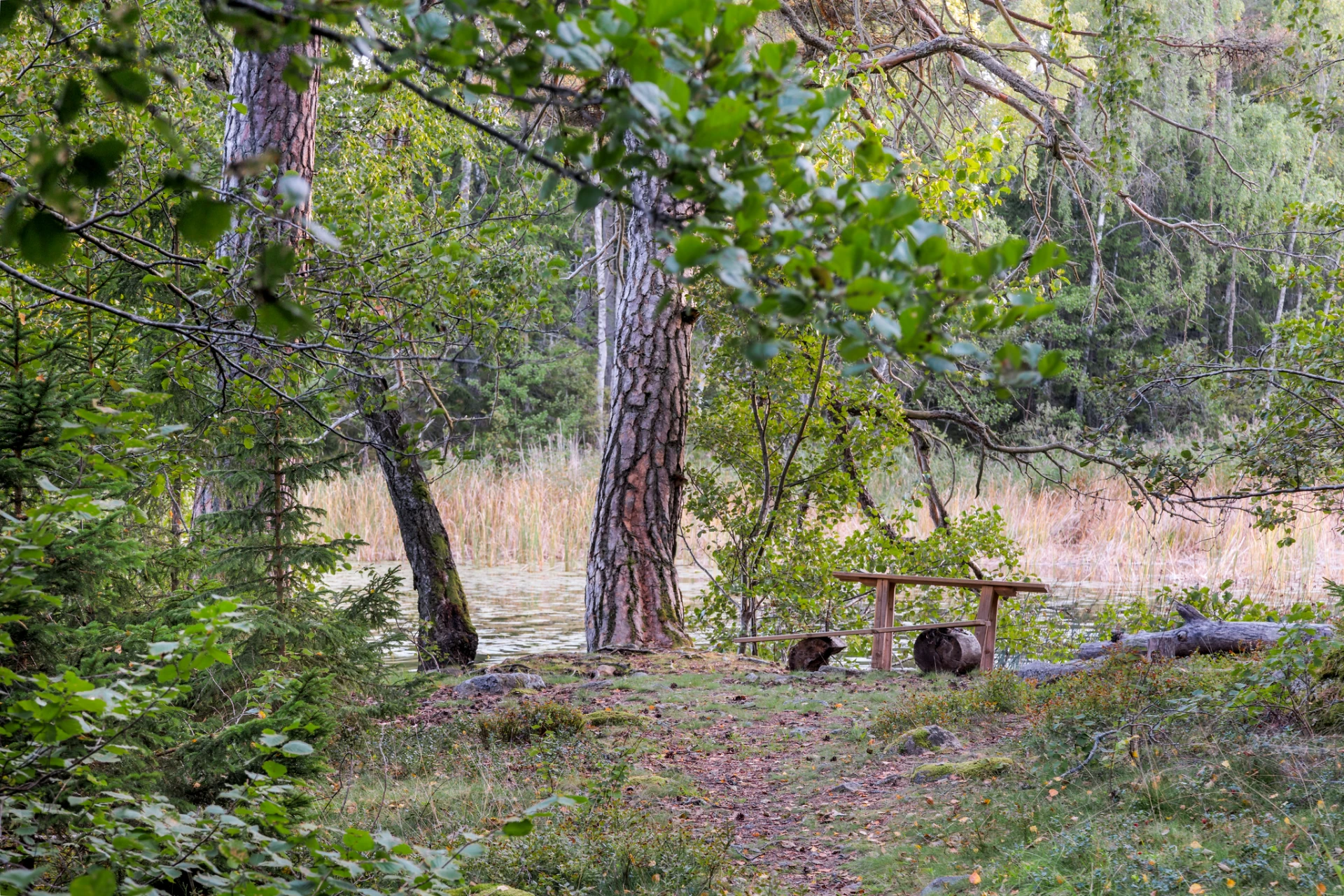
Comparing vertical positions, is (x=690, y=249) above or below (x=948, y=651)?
above

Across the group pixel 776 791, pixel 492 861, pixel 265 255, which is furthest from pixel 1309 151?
pixel 265 255

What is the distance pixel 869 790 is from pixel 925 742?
0.64 metres

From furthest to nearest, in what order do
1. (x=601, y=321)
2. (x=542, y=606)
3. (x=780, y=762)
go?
(x=601, y=321) < (x=542, y=606) < (x=780, y=762)

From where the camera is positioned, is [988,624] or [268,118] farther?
[988,624]

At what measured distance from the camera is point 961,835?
3.79 metres

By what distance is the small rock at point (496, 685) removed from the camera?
6.02 m

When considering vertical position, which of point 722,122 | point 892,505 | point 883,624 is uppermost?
point 722,122

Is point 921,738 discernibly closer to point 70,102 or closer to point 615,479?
point 615,479

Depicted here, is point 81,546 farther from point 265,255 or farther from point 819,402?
point 819,402

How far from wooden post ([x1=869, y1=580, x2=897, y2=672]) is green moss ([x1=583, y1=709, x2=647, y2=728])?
2559 mm

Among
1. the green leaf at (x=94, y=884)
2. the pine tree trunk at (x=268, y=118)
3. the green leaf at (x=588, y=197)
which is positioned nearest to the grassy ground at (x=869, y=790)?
the green leaf at (x=94, y=884)

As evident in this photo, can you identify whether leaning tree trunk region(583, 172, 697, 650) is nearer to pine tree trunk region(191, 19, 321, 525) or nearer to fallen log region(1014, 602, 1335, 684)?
pine tree trunk region(191, 19, 321, 525)

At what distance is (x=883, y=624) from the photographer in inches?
294

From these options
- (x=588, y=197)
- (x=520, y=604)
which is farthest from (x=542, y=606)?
(x=588, y=197)
